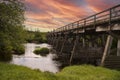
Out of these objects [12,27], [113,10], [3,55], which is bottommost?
[3,55]

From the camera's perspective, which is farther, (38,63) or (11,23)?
(38,63)

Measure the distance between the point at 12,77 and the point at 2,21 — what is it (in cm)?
927

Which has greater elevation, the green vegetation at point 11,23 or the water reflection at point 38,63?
the green vegetation at point 11,23

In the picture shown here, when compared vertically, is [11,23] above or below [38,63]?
above

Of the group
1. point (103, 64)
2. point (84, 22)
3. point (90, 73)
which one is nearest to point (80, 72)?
point (90, 73)

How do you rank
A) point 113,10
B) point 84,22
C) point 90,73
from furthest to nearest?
point 84,22
point 113,10
point 90,73

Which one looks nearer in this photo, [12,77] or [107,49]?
[12,77]

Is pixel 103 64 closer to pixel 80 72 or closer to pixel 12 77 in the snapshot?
pixel 80 72

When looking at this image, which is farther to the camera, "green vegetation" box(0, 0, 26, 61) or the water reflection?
the water reflection

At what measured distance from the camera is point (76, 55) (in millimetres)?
28328

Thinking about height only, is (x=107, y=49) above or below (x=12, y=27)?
below

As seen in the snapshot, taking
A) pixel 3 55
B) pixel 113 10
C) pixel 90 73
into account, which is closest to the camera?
pixel 90 73

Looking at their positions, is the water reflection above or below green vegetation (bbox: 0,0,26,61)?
below

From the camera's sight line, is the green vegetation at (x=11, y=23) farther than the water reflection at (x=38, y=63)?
No
